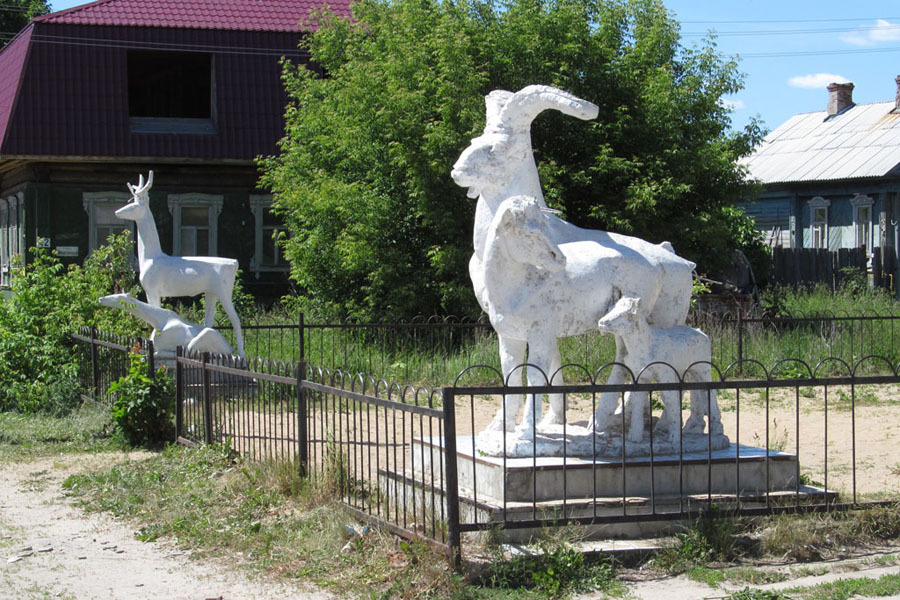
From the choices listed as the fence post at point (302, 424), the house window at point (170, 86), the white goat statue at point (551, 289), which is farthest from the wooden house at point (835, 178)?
the fence post at point (302, 424)

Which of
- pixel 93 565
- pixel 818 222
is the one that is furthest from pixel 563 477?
pixel 818 222

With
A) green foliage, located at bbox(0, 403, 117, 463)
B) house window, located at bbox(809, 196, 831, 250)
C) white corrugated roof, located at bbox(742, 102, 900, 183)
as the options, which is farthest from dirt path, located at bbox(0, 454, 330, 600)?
house window, located at bbox(809, 196, 831, 250)

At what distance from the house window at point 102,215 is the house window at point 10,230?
136 cm

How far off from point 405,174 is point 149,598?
11335 mm

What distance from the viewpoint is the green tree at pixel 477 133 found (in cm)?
1538

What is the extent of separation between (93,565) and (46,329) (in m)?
6.94

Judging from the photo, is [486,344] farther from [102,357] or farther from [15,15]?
[15,15]

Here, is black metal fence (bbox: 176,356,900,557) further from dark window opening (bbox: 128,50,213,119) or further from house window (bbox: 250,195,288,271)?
dark window opening (bbox: 128,50,213,119)

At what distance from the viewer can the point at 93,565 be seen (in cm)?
606

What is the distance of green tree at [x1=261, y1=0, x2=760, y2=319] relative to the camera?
606 inches

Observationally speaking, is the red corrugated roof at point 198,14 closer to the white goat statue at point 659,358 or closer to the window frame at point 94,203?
the window frame at point 94,203

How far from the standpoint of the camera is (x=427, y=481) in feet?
21.7

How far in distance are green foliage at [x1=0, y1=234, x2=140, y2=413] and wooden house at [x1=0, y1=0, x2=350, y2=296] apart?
7.43 meters

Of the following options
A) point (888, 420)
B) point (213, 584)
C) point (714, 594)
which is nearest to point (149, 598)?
point (213, 584)
